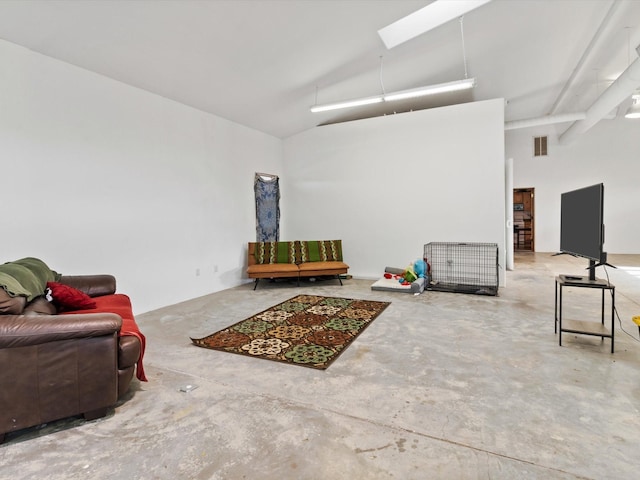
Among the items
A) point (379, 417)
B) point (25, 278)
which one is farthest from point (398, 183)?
point (25, 278)

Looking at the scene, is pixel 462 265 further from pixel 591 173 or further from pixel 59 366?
pixel 591 173

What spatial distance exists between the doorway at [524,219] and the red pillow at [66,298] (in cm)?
1106

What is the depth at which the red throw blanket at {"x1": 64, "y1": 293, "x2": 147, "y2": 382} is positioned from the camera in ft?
7.56

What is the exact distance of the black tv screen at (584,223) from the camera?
2.63 m

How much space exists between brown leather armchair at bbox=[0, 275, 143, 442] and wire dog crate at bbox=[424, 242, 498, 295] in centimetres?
458

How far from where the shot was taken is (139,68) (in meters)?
3.91

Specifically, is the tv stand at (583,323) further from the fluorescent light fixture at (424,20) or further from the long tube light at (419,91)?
the fluorescent light fixture at (424,20)

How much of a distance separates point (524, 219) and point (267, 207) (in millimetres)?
8180

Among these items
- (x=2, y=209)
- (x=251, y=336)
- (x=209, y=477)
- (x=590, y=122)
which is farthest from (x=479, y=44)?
(x=2, y=209)

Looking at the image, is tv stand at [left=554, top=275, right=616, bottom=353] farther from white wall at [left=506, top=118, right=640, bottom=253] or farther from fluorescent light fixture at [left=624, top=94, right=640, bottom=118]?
white wall at [left=506, top=118, right=640, bottom=253]

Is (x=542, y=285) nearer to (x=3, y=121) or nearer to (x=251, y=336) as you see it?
(x=251, y=336)

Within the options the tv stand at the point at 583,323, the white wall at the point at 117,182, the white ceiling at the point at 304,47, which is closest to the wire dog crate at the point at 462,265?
the tv stand at the point at 583,323

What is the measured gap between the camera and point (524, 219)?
10344mm

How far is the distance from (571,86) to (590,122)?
113 cm
